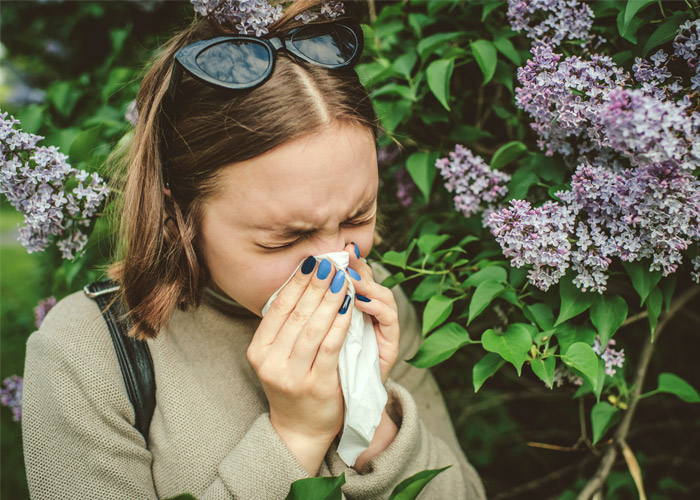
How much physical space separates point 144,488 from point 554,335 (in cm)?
124

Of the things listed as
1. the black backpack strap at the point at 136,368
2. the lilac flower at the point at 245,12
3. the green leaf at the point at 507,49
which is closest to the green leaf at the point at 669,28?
the green leaf at the point at 507,49

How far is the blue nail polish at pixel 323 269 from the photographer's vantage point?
123 cm

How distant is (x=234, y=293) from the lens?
4.41ft

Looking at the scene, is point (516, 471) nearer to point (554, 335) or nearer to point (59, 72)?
point (554, 335)

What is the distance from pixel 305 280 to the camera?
1254 millimetres

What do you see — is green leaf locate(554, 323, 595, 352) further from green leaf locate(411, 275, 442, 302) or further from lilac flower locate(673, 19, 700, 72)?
lilac flower locate(673, 19, 700, 72)

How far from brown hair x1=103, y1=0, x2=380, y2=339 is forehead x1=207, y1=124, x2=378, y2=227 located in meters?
0.03

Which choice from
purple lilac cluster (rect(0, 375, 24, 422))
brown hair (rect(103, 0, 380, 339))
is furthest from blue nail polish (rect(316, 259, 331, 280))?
purple lilac cluster (rect(0, 375, 24, 422))

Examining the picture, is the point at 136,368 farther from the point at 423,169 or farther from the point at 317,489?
the point at 423,169

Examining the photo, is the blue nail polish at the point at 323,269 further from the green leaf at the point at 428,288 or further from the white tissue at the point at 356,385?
the green leaf at the point at 428,288

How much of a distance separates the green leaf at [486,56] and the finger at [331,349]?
35.3 inches

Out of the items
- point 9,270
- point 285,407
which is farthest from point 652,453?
point 9,270

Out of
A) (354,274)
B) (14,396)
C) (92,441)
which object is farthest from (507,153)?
(14,396)

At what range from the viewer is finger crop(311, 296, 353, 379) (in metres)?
1.25
